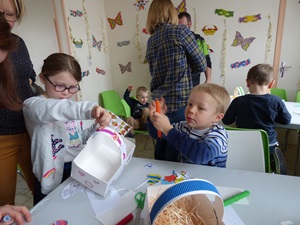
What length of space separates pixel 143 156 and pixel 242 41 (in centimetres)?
190

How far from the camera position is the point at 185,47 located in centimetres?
Result: 139

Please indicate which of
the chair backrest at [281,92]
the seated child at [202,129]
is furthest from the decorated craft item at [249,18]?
the seated child at [202,129]

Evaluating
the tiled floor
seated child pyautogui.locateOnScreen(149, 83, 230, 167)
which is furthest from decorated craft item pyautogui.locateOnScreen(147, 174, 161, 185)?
the tiled floor

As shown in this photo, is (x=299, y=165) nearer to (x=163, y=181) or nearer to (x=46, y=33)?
(x=163, y=181)

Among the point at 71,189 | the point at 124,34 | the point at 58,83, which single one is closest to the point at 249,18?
the point at 124,34

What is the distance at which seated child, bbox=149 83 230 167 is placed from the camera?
847mm

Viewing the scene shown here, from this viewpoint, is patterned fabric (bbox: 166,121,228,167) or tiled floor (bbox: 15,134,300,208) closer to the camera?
patterned fabric (bbox: 166,121,228,167)

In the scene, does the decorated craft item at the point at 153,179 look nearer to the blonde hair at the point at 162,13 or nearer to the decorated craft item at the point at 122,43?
the blonde hair at the point at 162,13

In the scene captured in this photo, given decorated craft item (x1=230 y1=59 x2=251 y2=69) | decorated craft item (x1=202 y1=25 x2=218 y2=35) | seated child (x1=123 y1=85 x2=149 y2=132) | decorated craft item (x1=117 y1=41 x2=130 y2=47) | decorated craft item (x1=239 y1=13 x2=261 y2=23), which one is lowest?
seated child (x1=123 y1=85 x2=149 y2=132)

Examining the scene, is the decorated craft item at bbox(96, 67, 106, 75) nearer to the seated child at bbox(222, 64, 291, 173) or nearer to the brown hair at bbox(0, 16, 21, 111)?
the seated child at bbox(222, 64, 291, 173)

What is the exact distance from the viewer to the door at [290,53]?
2.49 meters

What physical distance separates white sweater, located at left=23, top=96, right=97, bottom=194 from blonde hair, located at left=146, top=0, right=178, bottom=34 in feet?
2.91

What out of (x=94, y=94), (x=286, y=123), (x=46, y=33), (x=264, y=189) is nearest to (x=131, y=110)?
(x=94, y=94)

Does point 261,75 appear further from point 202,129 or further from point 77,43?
point 77,43
